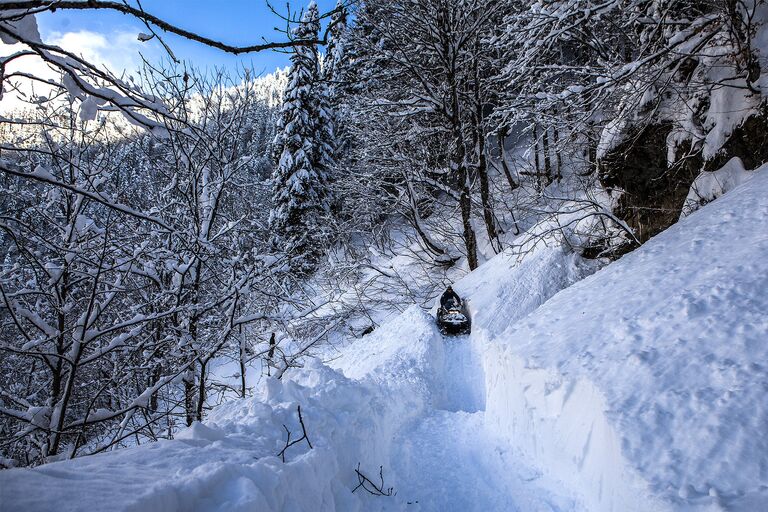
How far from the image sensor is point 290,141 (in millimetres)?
17750

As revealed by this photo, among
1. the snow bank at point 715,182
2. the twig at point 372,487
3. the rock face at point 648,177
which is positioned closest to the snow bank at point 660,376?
the snow bank at point 715,182

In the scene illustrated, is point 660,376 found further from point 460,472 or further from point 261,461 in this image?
point 261,461

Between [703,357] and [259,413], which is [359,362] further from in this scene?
[703,357]

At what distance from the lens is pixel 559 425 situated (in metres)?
3.60

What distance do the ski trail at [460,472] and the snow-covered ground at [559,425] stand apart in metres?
0.02

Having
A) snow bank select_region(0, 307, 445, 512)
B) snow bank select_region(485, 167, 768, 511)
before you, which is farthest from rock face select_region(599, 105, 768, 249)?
snow bank select_region(0, 307, 445, 512)

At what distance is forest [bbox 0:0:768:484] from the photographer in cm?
346

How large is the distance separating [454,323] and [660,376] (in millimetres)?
5317

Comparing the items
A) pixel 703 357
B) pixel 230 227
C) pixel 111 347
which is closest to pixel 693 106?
pixel 703 357

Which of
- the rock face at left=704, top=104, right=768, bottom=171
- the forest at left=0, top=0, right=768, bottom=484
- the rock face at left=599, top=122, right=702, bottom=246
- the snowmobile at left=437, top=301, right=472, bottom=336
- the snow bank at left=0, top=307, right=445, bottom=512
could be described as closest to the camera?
the snow bank at left=0, top=307, right=445, bottom=512

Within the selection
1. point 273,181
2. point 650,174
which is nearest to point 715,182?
point 650,174

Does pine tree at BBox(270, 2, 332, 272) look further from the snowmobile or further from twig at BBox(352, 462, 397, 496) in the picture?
twig at BBox(352, 462, 397, 496)

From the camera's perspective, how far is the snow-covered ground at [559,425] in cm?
223

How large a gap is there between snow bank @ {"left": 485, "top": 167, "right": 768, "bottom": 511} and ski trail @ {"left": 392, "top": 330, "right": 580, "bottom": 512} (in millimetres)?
212
